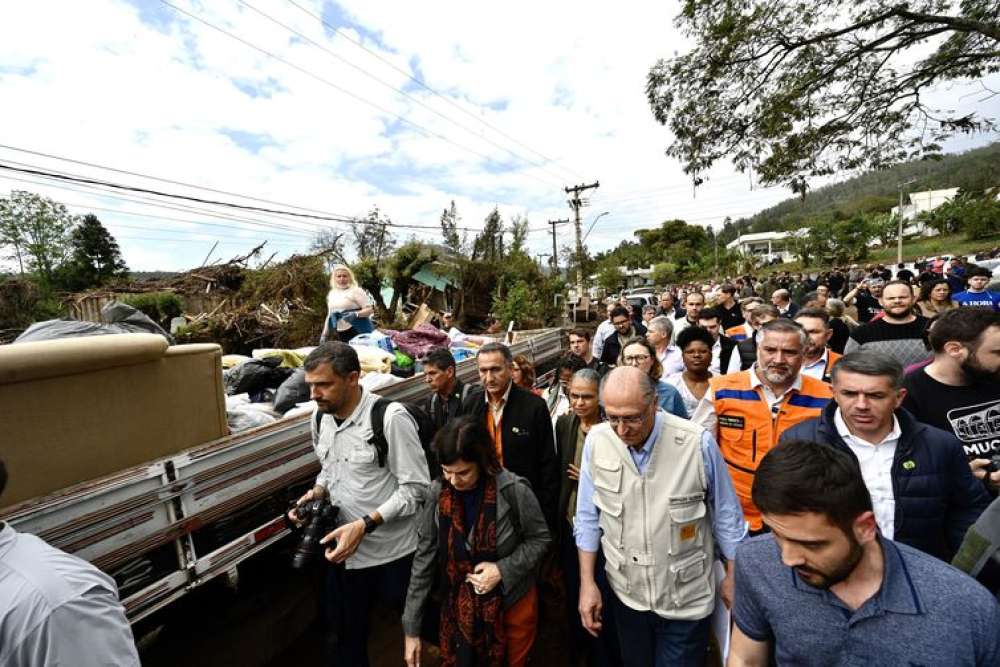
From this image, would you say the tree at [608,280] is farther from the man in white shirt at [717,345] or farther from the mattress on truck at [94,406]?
the mattress on truck at [94,406]

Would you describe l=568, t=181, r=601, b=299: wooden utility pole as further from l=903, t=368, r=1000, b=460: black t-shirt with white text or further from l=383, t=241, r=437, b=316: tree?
l=903, t=368, r=1000, b=460: black t-shirt with white text

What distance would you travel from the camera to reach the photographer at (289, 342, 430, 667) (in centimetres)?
209

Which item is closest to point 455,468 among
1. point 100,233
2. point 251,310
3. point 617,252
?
point 251,310

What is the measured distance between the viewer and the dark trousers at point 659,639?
1.77 meters

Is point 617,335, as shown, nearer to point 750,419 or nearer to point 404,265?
point 750,419

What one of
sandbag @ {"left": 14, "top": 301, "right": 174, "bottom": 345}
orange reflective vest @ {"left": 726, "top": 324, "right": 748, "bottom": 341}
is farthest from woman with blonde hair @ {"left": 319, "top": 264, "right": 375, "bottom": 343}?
orange reflective vest @ {"left": 726, "top": 324, "right": 748, "bottom": 341}

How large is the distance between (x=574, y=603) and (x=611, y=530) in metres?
1.00

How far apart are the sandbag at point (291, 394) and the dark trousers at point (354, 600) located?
1.33m

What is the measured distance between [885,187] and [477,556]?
14353 cm

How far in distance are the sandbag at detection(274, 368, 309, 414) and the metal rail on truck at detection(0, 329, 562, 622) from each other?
62cm

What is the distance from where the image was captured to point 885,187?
105 metres

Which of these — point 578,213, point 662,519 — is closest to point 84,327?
point 662,519

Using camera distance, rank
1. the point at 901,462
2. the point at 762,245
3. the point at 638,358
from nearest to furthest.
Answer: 1. the point at 901,462
2. the point at 638,358
3. the point at 762,245

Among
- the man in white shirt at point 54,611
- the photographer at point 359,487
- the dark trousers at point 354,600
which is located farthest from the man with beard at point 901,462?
the man in white shirt at point 54,611
